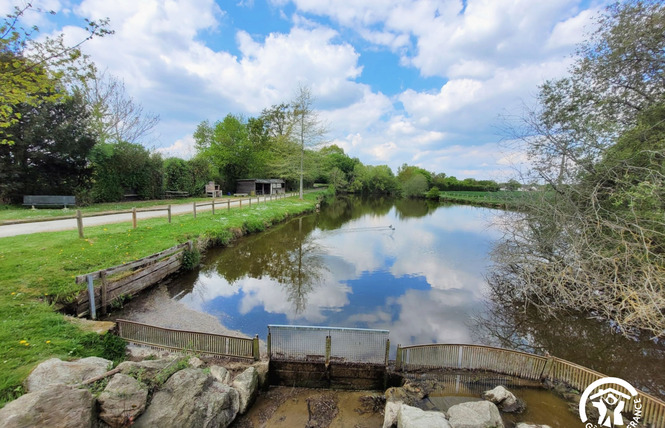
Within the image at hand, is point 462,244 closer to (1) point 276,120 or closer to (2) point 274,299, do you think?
(2) point 274,299

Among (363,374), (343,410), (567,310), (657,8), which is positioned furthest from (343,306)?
(657,8)


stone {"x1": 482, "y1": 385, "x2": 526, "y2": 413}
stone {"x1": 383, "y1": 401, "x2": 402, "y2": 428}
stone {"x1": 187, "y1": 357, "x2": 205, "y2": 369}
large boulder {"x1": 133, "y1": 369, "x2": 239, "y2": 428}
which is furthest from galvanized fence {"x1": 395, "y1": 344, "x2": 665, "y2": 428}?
stone {"x1": 187, "y1": 357, "x2": 205, "y2": 369}

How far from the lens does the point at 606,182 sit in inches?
263

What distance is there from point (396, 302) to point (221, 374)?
17.7 ft

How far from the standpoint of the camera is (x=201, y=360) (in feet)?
14.5

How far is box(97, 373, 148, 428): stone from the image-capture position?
2.74 metres

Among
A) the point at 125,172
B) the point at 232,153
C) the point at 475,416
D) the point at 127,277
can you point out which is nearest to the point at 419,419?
the point at 475,416

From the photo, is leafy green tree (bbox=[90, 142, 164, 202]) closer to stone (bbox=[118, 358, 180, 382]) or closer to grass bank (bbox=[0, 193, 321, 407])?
grass bank (bbox=[0, 193, 321, 407])

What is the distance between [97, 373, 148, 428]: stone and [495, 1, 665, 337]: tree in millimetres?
8204

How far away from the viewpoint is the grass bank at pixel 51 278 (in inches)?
137

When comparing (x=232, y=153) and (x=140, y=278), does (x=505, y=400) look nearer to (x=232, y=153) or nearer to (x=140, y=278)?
(x=140, y=278)

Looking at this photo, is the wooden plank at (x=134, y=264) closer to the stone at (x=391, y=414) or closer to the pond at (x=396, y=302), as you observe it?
the pond at (x=396, y=302)

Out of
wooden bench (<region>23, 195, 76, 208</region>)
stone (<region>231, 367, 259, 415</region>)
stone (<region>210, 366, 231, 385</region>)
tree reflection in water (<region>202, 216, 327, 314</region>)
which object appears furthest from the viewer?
wooden bench (<region>23, 195, 76, 208</region>)

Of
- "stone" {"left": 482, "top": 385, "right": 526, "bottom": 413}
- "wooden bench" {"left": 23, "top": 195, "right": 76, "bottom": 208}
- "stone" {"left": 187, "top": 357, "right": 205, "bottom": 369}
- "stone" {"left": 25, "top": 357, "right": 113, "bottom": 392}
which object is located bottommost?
"stone" {"left": 482, "top": 385, "right": 526, "bottom": 413}
